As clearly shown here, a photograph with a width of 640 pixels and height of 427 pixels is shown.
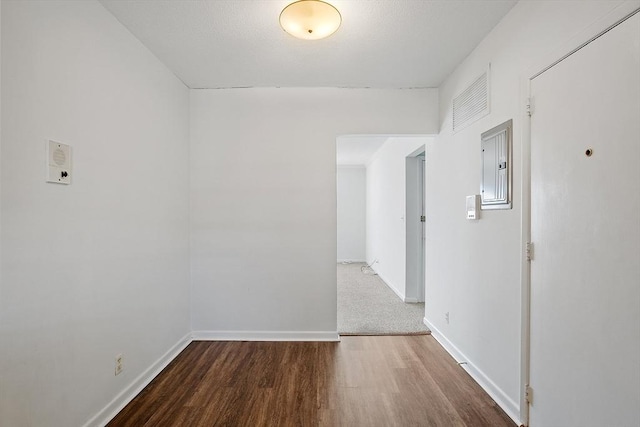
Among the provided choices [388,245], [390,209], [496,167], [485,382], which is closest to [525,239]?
[496,167]

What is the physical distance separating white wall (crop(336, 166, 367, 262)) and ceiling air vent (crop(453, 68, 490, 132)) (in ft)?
17.9

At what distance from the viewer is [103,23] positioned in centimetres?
192

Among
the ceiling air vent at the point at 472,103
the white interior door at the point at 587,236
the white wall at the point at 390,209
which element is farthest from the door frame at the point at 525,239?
the white wall at the point at 390,209

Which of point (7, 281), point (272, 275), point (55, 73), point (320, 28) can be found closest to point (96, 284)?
point (7, 281)

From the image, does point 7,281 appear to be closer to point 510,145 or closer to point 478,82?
point 510,145

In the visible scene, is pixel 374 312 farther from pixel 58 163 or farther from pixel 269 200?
pixel 58 163

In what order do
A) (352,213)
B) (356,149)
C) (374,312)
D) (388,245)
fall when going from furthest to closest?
(352,213)
(356,149)
(388,245)
(374,312)

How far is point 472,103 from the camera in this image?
2453 millimetres

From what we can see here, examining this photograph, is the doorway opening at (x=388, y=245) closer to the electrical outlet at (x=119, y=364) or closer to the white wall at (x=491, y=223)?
the white wall at (x=491, y=223)

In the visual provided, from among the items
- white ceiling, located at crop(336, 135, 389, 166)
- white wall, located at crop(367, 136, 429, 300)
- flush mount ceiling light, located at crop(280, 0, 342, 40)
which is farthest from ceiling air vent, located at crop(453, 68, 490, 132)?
white ceiling, located at crop(336, 135, 389, 166)

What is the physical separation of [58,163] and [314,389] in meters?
2.15

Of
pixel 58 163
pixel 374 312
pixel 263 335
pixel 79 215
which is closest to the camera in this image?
pixel 58 163

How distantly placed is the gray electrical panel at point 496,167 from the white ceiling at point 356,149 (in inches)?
97.5

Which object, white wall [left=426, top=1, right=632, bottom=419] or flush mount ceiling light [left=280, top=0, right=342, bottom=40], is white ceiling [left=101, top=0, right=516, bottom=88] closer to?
flush mount ceiling light [left=280, top=0, right=342, bottom=40]
